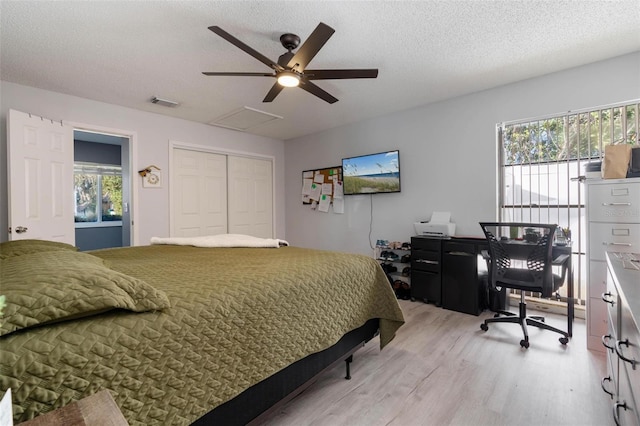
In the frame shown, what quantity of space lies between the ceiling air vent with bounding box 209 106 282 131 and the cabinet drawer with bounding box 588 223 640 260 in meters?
3.58

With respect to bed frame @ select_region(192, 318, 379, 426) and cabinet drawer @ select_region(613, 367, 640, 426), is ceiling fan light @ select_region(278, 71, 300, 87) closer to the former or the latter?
bed frame @ select_region(192, 318, 379, 426)

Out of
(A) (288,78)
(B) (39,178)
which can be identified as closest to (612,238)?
(A) (288,78)

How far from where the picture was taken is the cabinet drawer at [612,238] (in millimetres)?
1998

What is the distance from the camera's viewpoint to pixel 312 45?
1851mm

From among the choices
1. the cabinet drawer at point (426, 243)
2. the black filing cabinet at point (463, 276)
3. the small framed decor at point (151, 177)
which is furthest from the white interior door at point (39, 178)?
the black filing cabinet at point (463, 276)

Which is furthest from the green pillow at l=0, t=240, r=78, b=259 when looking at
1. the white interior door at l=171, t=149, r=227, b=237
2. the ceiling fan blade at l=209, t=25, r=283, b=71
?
the white interior door at l=171, t=149, r=227, b=237

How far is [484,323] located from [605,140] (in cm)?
207

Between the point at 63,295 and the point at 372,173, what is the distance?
381 centimetres

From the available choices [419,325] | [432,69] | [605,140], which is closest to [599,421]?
[419,325]

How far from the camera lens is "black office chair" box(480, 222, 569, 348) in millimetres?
2312

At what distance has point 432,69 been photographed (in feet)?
9.14

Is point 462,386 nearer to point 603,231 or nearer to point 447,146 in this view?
point 603,231

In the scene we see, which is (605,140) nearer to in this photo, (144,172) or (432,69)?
(432,69)

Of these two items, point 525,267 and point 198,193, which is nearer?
point 525,267
